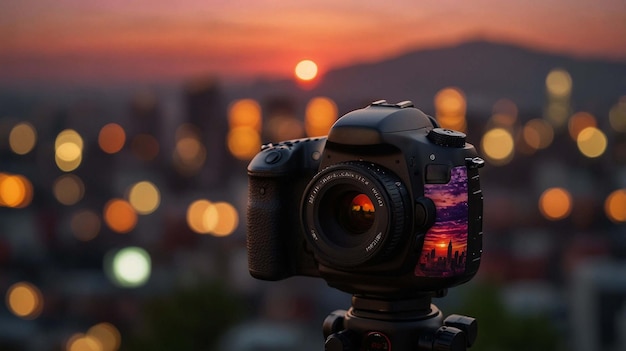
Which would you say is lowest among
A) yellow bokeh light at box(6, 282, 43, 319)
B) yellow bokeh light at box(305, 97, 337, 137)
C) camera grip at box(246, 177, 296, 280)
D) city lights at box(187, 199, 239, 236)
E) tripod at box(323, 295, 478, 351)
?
yellow bokeh light at box(6, 282, 43, 319)

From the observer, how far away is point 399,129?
172 cm

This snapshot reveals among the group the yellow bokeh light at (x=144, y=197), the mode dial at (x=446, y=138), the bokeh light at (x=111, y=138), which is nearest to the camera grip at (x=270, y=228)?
the mode dial at (x=446, y=138)

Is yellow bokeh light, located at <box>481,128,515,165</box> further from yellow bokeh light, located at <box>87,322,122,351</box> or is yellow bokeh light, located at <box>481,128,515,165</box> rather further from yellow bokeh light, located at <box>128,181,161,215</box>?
yellow bokeh light, located at <box>128,181,161,215</box>

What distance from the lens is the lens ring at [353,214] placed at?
1.66m

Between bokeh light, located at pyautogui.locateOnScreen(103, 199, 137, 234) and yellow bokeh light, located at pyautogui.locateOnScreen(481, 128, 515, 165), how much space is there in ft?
27.8

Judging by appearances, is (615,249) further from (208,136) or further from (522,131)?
(208,136)

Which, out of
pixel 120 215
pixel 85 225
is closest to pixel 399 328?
pixel 120 215

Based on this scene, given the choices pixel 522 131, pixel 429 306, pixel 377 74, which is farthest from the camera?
pixel 522 131

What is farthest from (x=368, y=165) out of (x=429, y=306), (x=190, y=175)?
(x=190, y=175)

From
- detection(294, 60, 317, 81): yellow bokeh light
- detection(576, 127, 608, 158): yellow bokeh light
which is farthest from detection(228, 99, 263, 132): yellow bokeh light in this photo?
detection(294, 60, 317, 81): yellow bokeh light

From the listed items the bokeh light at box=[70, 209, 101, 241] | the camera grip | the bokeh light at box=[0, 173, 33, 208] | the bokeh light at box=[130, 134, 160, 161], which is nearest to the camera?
the camera grip

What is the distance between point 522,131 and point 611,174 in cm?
221

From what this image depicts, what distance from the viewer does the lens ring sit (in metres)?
1.66

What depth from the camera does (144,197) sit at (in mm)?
22156
